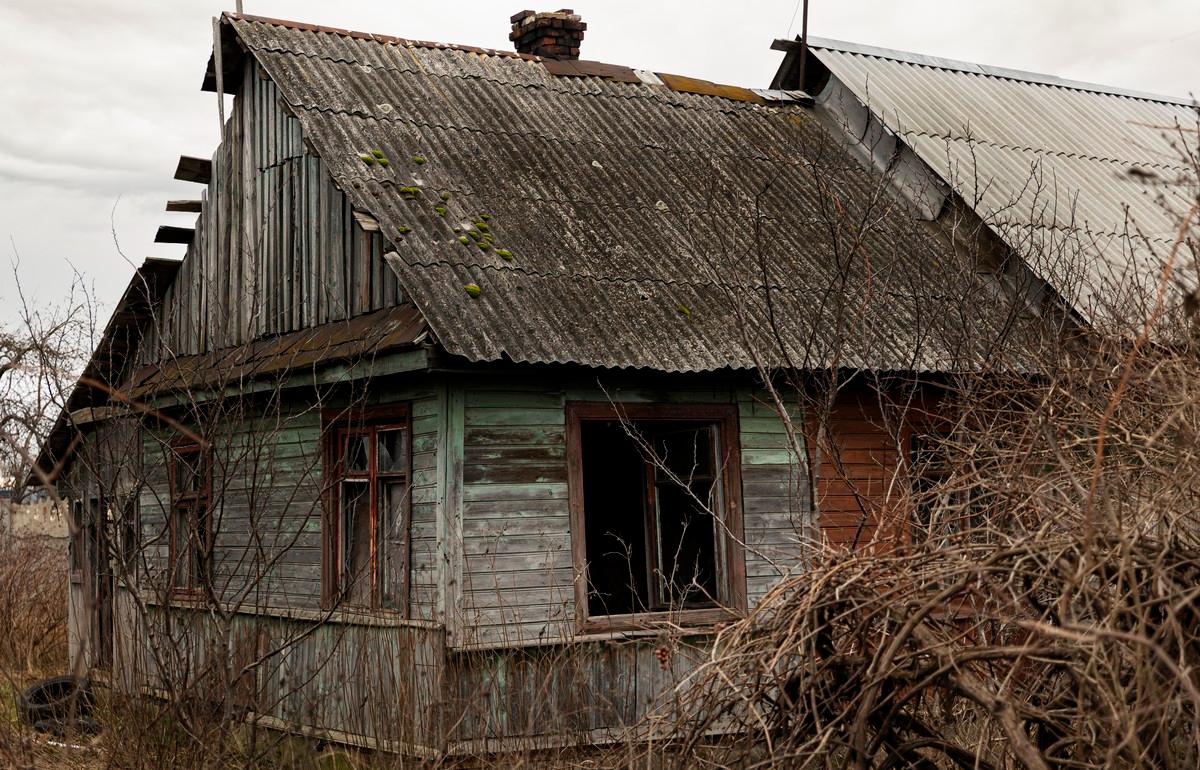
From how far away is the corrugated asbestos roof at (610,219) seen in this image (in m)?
8.92

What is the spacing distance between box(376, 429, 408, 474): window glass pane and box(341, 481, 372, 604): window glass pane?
0.82 feet

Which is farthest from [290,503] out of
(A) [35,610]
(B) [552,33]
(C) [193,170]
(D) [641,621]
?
(A) [35,610]

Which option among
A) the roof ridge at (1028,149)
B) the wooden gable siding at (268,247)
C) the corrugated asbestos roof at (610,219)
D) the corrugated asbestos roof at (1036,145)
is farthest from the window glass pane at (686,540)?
the roof ridge at (1028,149)

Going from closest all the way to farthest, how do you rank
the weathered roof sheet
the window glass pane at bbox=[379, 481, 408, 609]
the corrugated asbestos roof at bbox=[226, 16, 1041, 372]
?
the weathered roof sheet → the corrugated asbestos roof at bbox=[226, 16, 1041, 372] → the window glass pane at bbox=[379, 481, 408, 609]

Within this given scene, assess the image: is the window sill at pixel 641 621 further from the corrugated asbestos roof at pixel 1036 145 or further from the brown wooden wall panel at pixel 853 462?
the corrugated asbestos roof at pixel 1036 145

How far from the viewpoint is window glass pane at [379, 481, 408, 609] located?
9047 mm

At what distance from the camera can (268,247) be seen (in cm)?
1114

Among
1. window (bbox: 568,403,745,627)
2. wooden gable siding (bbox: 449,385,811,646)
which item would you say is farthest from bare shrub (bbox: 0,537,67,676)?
wooden gable siding (bbox: 449,385,811,646)

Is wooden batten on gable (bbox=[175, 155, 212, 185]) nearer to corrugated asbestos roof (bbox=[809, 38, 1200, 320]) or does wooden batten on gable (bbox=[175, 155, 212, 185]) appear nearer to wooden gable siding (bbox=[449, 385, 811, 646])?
wooden gable siding (bbox=[449, 385, 811, 646])

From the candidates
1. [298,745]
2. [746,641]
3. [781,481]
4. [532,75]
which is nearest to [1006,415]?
[781,481]

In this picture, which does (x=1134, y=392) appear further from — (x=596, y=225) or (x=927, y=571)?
(x=596, y=225)

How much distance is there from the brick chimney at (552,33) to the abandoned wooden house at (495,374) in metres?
0.62

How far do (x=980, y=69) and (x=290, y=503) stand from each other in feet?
35.3

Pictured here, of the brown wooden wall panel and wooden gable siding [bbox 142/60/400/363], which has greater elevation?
wooden gable siding [bbox 142/60/400/363]
